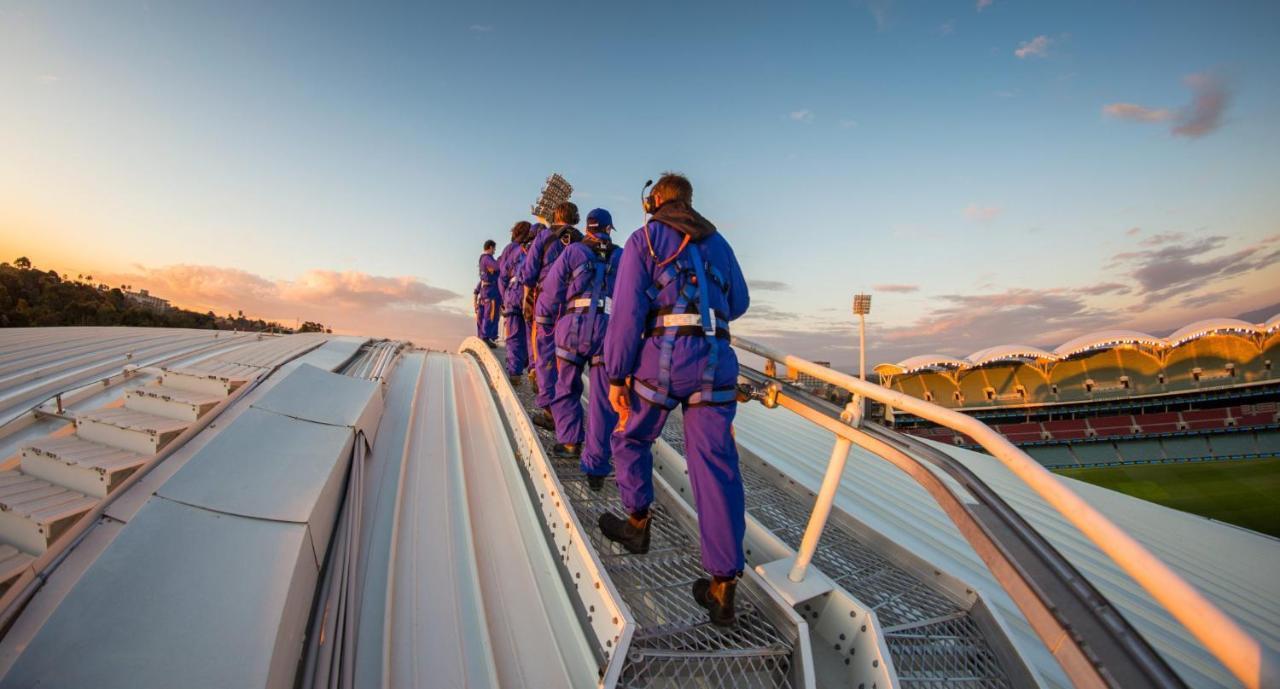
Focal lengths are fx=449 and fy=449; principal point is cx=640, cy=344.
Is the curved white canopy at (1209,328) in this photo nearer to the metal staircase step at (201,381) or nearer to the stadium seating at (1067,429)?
the stadium seating at (1067,429)

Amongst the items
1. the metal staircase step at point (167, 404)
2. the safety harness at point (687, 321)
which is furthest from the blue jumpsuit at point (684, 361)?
the metal staircase step at point (167, 404)

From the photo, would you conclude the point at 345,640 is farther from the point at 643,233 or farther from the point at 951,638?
the point at 951,638

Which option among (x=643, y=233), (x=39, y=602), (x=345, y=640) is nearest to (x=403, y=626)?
(x=345, y=640)

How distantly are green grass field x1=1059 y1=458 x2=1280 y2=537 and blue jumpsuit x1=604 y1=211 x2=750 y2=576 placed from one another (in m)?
23.4

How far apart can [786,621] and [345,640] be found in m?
1.79

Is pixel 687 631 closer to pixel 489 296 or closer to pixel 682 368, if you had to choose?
pixel 682 368

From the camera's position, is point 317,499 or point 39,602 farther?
point 317,499

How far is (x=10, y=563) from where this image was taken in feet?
5.65

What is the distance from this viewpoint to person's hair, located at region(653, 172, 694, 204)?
248cm

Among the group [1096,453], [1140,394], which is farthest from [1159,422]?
[1096,453]

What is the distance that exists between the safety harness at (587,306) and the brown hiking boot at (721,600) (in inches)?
74.7

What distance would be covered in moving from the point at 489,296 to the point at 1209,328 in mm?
40467

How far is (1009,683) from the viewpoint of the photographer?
6.69 ft

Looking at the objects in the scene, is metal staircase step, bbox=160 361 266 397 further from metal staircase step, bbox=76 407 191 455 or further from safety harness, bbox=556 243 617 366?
safety harness, bbox=556 243 617 366
